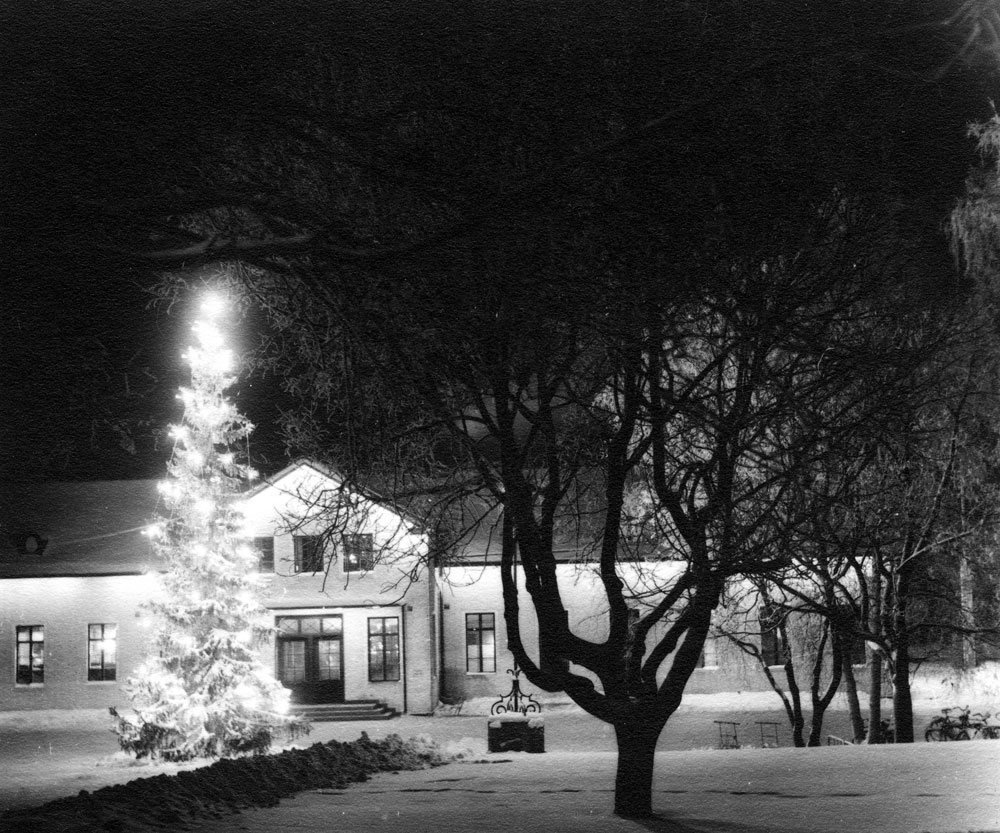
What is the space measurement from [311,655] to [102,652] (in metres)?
5.58

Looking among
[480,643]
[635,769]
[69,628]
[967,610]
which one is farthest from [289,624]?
[635,769]

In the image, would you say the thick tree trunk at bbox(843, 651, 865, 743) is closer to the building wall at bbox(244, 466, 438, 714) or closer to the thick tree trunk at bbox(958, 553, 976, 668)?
the thick tree trunk at bbox(958, 553, 976, 668)

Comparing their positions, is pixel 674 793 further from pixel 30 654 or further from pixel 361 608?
pixel 30 654

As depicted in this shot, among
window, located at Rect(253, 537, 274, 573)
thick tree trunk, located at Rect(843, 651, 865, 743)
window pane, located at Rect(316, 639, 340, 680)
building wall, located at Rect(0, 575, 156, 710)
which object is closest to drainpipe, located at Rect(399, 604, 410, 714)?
window pane, located at Rect(316, 639, 340, 680)

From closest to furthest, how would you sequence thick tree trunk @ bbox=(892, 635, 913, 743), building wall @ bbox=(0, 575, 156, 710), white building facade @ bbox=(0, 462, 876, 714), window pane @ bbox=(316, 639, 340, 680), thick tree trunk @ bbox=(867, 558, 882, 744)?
1. thick tree trunk @ bbox=(867, 558, 882, 744)
2. thick tree trunk @ bbox=(892, 635, 913, 743)
3. white building facade @ bbox=(0, 462, 876, 714)
4. building wall @ bbox=(0, 575, 156, 710)
5. window pane @ bbox=(316, 639, 340, 680)

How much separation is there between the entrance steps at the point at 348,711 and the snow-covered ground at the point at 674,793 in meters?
9.75

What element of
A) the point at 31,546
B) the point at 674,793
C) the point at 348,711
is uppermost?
the point at 31,546

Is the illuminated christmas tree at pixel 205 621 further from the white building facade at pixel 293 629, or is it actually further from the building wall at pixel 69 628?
the building wall at pixel 69 628

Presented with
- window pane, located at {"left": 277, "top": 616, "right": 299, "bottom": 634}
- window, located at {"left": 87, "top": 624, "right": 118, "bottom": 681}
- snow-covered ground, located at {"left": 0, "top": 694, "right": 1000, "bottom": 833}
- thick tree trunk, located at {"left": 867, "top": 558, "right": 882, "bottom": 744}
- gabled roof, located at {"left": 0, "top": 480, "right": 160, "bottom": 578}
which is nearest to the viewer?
snow-covered ground, located at {"left": 0, "top": 694, "right": 1000, "bottom": 833}

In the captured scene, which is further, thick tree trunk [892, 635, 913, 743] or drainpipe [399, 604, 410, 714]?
drainpipe [399, 604, 410, 714]

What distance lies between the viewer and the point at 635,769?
9109 millimetres

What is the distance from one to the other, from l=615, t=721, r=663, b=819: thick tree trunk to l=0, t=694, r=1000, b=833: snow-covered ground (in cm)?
20

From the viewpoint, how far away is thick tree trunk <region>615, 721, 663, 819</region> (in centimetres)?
898

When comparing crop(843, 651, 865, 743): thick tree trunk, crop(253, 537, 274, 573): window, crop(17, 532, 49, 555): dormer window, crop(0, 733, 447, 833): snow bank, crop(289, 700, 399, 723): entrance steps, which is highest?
crop(17, 532, 49, 555): dormer window
